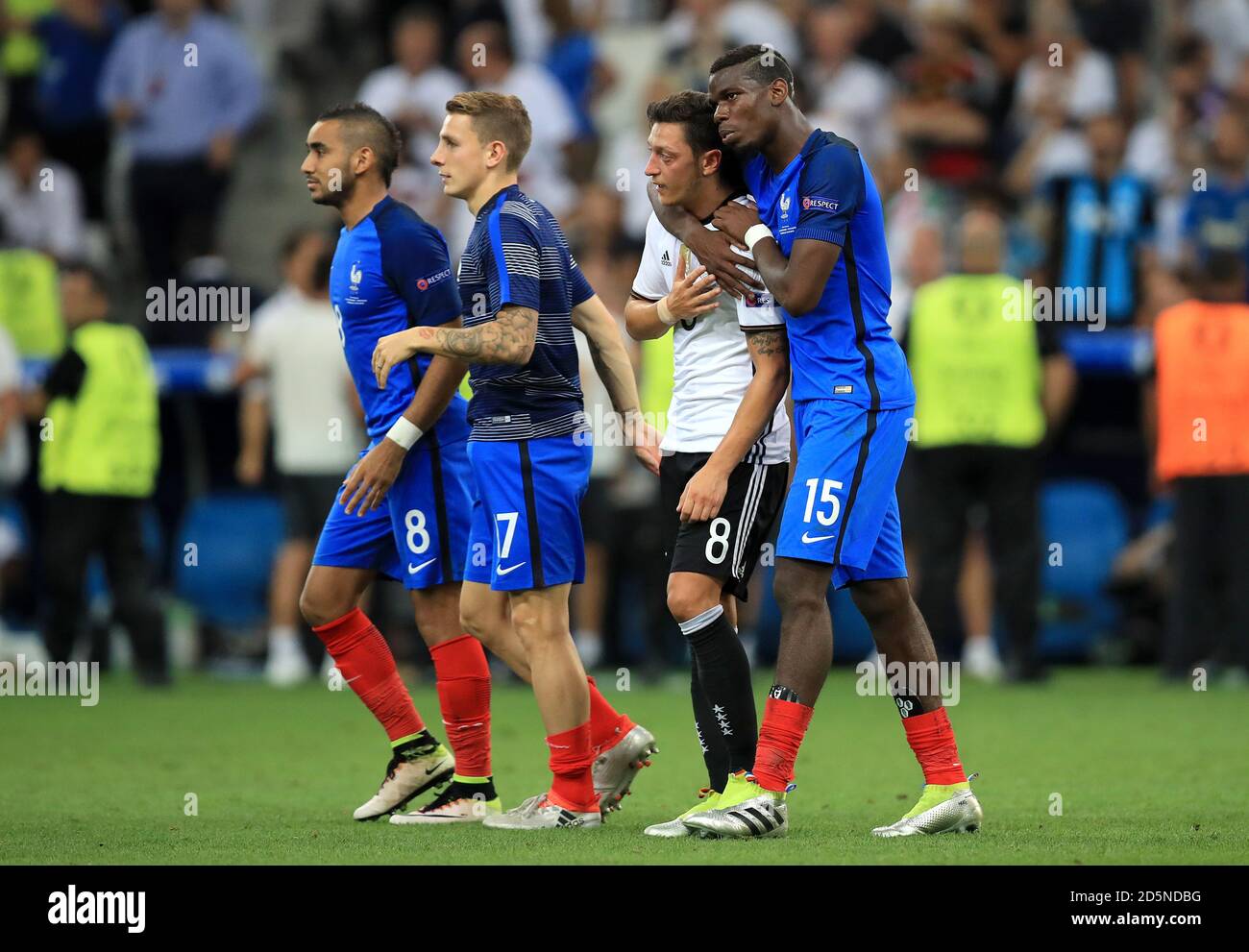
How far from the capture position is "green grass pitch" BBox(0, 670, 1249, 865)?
638 cm

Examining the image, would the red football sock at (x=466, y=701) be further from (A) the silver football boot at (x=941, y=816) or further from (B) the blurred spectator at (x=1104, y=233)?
(B) the blurred spectator at (x=1104, y=233)

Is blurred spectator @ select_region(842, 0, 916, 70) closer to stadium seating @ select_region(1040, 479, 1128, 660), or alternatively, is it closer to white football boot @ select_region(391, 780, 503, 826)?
stadium seating @ select_region(1040, 479, 1128, 660)

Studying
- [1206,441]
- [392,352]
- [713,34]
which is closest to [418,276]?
[392,352]

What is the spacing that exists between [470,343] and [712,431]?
91 cm

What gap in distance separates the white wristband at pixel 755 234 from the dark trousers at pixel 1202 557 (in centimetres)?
695

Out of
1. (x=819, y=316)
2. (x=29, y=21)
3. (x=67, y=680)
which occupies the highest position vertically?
(x=29, y=21)

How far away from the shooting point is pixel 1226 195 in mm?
14766

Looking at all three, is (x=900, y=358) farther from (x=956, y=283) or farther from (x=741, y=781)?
(x=956, y=283)

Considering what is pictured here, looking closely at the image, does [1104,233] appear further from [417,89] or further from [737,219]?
[737,219]

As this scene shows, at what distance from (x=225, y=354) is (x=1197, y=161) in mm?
7639
